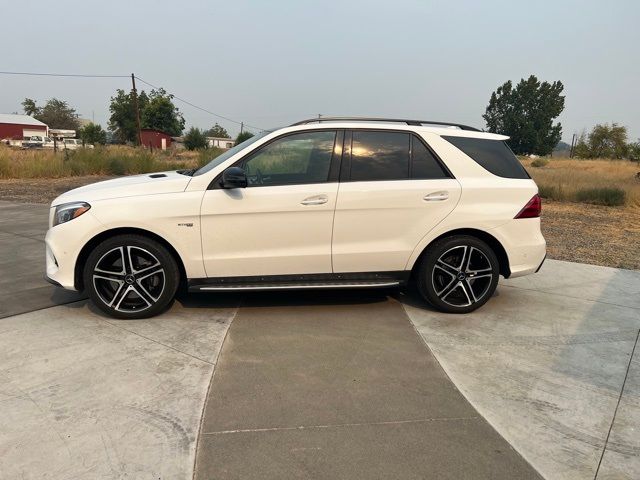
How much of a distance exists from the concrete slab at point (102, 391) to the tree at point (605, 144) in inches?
2843

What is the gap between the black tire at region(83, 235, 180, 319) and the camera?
4.21m

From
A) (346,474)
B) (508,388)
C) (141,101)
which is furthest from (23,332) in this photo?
(141,101)

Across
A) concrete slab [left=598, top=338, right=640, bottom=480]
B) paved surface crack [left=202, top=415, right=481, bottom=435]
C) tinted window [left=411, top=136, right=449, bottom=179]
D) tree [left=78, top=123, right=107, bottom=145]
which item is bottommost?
concrete slab [left=598, top=338, right=640, bottom=480]

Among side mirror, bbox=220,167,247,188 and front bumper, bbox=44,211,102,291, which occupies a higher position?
side mirror, bbox=220,167,247,188

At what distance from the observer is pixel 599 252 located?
7.71 metres

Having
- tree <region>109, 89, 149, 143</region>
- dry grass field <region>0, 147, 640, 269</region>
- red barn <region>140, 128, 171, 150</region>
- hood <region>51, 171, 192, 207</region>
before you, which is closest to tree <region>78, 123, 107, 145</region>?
tree <region>109, 89, 149, 143</region>

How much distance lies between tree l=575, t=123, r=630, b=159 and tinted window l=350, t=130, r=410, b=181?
70239 millimetres

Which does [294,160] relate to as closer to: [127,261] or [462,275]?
[127,261]

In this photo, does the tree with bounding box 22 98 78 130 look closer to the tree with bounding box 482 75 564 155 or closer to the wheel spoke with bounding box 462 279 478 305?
the tree with bounding box 482 75 564 155

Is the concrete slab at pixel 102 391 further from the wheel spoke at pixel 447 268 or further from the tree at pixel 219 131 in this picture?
the tree at pixel 219 131

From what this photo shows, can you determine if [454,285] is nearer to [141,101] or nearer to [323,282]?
[323,282]

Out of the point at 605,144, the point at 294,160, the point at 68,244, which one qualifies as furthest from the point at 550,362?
the point at 605,144

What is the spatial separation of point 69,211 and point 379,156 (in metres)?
2.82

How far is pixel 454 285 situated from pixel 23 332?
3.83 m
